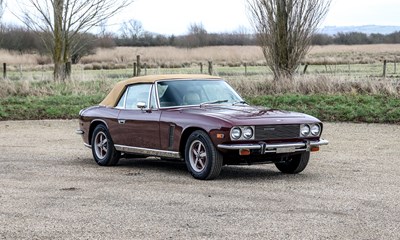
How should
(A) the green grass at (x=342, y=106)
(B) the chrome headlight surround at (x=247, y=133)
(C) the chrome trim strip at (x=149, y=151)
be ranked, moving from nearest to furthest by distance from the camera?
(B) the chrome headlight surround at (x=247, y=133) < (C) the chrome trim strip at (x=149, y=151) < (A) the green grass at (x=342, y=106)

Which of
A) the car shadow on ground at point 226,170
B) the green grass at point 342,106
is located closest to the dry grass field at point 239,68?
the green grass at point 342,106

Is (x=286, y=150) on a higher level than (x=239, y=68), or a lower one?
higher

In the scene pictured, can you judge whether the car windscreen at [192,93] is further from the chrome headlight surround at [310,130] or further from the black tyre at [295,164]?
the chrome headlight surround at [310,130]

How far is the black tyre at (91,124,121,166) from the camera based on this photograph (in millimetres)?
12266

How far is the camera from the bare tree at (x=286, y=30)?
26703 millimetres

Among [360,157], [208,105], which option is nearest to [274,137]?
[208,105]

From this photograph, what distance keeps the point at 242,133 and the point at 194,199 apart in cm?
142

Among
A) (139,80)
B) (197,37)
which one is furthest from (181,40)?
(139,80)

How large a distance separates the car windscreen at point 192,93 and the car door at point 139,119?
0.20 metres

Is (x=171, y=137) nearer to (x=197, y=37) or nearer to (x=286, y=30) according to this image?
(x=286, y=30)

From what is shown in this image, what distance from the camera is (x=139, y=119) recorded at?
11609mm

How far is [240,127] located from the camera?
10.1 metres

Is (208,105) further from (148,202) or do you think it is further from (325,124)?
(325,124)

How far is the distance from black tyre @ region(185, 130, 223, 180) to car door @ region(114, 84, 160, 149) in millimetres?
778
